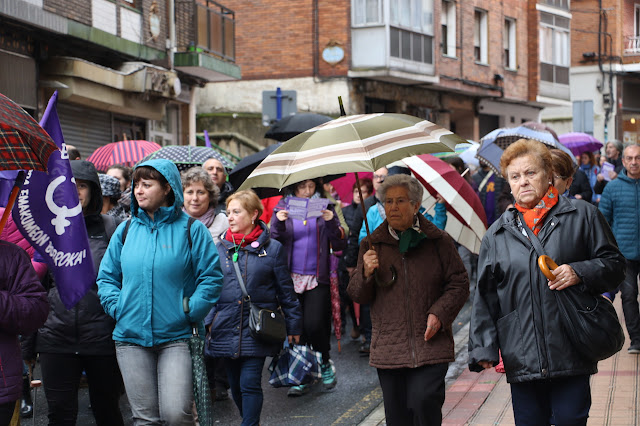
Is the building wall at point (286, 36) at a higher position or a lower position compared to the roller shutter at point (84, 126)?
higher

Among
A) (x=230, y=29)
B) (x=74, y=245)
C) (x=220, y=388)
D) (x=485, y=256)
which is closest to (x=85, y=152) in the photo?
(x=230, y=29)

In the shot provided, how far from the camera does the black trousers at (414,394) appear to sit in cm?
557

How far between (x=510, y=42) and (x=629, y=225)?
94.8 feet

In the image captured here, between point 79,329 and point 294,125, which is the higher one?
point 294,125

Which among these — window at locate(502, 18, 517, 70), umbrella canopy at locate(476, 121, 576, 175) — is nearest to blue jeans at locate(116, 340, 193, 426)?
umbrella canopy at locate(476, 121, 576, 175)

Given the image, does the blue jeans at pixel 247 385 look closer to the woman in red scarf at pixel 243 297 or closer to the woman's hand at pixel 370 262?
the woman in red scarf at pixel 243 297

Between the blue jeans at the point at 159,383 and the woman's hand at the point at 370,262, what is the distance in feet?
3.76

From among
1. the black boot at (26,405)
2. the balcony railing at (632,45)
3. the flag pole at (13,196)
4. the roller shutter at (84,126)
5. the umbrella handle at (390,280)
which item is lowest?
the black boot at (26,405)

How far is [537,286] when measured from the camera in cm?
468

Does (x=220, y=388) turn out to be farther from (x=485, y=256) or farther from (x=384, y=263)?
(x=485, y=256)

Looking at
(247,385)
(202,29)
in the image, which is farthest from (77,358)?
(202,29)

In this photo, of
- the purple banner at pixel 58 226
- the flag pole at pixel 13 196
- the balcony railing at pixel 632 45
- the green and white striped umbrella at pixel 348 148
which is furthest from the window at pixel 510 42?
the flag pole at pixel 13 196

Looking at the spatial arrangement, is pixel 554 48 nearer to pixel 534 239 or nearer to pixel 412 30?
pixel 412 30

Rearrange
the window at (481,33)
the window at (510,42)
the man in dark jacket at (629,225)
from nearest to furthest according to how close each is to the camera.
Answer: the man in dark jacket at (629,225) → the window at (481,33) → the window at (510,42)
